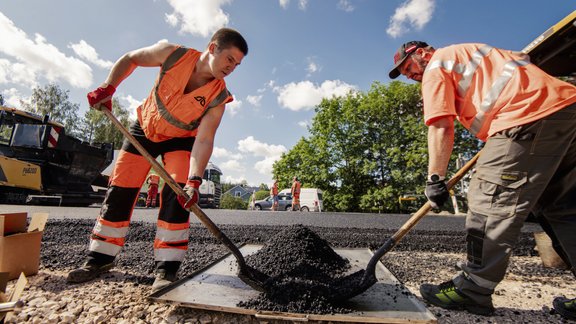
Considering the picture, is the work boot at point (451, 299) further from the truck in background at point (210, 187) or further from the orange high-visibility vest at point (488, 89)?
the truck in background at point (210, 187)

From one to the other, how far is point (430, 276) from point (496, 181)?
53.5 inches

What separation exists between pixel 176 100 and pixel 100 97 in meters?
0.61

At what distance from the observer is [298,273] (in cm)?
226

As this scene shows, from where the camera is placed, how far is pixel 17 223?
241 cm

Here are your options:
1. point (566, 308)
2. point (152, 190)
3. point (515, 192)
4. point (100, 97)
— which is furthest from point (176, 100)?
point (152, 190)

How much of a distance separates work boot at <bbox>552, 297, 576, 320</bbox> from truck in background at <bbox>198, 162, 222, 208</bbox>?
15.3 meters

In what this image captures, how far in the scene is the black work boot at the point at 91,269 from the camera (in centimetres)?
226

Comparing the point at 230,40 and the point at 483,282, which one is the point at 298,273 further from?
the point at 230,40

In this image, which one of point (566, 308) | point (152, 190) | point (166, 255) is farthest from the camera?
point (152, 190)

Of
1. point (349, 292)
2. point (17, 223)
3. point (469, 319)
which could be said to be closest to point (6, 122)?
point (17, 223)

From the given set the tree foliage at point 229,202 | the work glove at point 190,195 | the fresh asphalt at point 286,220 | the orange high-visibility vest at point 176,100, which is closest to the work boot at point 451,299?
the work glove at point 190,195

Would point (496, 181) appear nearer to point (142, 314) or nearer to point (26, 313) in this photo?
point (142, 314)

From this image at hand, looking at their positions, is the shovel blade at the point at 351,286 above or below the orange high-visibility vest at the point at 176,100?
below

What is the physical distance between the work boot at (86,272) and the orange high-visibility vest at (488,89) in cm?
275
